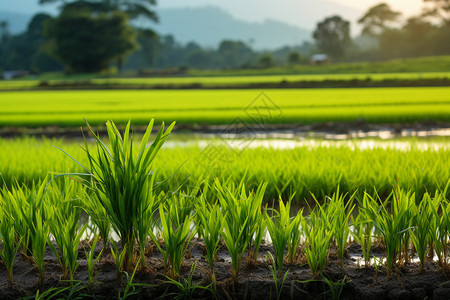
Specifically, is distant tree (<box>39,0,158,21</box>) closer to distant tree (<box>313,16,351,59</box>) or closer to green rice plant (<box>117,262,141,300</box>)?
distant tree (<box>313,16,351,59</box>)

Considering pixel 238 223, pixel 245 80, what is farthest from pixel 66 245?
pixel 245 80

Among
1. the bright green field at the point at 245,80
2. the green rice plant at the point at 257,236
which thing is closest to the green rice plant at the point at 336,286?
the green rice plant at the point at 257,236

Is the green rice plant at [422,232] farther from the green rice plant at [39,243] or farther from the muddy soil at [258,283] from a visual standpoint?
the green rice plant at [39,243]

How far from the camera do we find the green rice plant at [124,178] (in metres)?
2.48

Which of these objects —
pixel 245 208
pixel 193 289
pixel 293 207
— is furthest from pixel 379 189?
pixel 193 289

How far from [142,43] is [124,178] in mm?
64951

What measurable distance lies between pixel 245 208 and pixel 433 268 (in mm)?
1089

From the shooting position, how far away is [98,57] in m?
46.9

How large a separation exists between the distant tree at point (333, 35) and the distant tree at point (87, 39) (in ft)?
73.3

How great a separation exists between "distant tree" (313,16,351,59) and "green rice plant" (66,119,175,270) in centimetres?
5724

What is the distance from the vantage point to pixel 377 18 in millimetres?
65188

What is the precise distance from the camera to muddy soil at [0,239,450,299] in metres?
2.53

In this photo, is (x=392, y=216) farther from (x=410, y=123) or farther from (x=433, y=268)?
(x=410, y=123)

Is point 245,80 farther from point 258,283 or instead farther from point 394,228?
point 258,283
